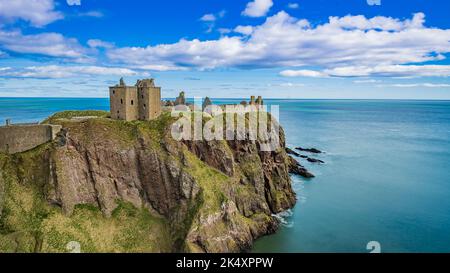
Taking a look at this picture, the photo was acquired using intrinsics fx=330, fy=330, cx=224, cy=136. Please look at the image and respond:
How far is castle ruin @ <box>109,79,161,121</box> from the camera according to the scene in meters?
57.0

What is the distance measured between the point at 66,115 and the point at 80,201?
61.9 feet

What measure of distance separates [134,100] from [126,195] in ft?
56.1

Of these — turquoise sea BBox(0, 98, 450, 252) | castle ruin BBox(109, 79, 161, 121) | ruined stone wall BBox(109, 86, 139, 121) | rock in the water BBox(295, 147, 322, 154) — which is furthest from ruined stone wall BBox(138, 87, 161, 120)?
rock in the water BBox(295, 147, 322, 154)

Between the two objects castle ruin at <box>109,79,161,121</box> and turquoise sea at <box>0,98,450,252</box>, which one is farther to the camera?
castle ruin at <box>109,79,161,121</box>

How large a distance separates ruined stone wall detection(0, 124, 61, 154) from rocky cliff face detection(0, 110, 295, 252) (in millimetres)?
1620

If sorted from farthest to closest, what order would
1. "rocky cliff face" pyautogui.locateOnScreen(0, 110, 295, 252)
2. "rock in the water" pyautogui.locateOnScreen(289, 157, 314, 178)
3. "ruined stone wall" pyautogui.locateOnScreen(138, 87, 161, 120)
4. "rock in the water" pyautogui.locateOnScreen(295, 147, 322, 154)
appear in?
"rock in the water" pyautogui.locateOnScreen(295, 147, 322, 154)
"rock in the water" pyautogui.locateOnScreen(289, 157, 314, 178)
"ruined stone wall" pyautogui.locateOnScreen(138, 87, 161, 120)
"rocky cliff face" pyautogui.locateOnScreen(0, 110, 295, 252)

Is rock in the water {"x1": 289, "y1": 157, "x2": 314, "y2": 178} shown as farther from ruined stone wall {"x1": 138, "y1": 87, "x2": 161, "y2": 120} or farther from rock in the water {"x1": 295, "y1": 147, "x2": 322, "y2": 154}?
ruined stone wall {"x1": 138, "y1": 87, "x2": 161, "y2": 120}

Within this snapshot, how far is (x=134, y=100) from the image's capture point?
5812 centimetres

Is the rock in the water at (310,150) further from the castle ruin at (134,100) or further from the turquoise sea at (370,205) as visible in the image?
the castle ruin at (134,100)

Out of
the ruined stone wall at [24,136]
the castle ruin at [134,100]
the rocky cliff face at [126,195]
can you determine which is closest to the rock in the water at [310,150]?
the rocky cliff face at [126,195]

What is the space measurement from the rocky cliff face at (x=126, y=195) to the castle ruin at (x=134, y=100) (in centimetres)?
251

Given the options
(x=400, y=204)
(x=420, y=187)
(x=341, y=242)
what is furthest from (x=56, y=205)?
(x=420, y=187)

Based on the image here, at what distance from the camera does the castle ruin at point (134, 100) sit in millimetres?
56969
